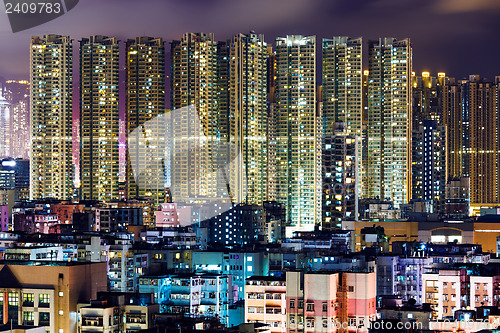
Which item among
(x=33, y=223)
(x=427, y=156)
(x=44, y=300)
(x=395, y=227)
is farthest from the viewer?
(x=427, y=156)

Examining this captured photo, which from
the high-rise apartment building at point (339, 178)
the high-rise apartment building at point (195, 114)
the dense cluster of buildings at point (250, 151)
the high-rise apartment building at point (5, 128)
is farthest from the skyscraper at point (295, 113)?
the high-rise apartment building at point (5, 128)

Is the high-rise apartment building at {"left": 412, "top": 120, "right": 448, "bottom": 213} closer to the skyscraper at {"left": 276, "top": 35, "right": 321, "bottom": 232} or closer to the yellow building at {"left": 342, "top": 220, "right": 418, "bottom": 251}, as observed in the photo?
the skyscraper at {"left": 276, "top": 35, "right": 321, "bottom": 232}

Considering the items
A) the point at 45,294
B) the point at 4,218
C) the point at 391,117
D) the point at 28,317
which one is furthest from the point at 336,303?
the point at 391,117

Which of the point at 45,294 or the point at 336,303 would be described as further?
the point at 336,303

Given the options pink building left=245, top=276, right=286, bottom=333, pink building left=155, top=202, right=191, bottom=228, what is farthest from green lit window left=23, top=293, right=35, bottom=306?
pink building left=155, top=202, right=191, bottom=228

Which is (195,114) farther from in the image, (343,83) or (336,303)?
(336,303)
